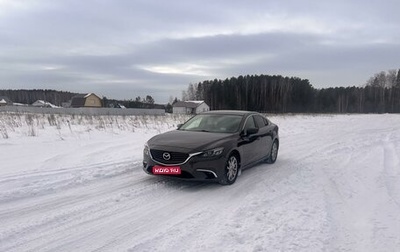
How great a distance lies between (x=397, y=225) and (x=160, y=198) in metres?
3.79

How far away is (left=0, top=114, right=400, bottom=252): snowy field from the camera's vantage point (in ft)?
14.6

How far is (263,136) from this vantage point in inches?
380

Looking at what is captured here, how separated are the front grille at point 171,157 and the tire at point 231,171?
94cm

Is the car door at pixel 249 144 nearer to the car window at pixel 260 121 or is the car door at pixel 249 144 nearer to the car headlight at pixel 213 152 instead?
the car window at pixel 260 121

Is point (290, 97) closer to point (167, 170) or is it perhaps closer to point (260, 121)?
point (260, 121)

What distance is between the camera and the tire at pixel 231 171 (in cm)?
730

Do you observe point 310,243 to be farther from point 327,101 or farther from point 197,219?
point 327,101

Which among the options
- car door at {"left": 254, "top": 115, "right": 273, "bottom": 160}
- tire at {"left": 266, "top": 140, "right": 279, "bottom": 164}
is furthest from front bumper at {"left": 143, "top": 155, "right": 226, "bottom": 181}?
tire at {"left": 266, "top": 140, "right": 279, "bottom": 164}

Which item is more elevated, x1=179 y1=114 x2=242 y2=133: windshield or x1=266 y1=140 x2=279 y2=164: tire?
x1=179 y1=114 x2=242 y2=133: windshield

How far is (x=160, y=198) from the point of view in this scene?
20.9 ft

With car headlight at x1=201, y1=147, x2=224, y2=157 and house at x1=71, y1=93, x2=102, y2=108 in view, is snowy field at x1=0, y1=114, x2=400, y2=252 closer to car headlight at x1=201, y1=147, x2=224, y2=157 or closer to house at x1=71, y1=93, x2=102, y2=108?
car headlight at x1=201, y1=147, x2=224, y2=157

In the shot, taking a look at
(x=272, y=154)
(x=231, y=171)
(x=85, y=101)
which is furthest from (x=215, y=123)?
(x=85, y=101)

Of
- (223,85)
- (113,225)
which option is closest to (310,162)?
(113,225)

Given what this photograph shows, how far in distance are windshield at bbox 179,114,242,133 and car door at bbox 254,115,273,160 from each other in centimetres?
98
